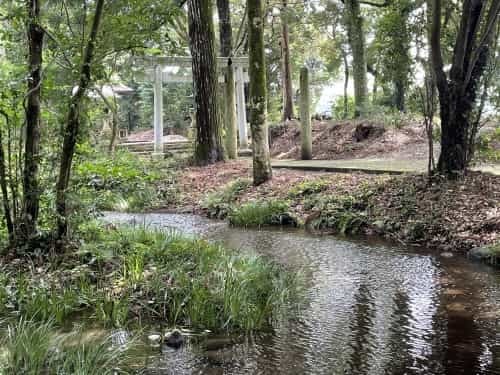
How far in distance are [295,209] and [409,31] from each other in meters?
8.27

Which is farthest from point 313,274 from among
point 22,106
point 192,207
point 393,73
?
point 393,73

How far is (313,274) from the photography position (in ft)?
17.8

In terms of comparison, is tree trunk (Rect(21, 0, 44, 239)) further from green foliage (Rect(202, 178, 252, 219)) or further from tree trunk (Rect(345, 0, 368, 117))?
tree trunk (Rect(345, 0, 368, 117))

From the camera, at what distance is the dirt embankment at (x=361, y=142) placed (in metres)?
14.0

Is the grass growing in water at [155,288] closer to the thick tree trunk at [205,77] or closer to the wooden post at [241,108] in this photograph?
the thick tree trunk at [205,77]

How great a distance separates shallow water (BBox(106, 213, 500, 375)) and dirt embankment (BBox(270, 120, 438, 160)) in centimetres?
771

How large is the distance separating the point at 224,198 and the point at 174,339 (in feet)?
22.3

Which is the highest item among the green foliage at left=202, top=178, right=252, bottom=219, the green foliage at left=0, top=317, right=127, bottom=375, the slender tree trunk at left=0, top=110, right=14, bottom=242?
the slender tree trunk at left=0, top=110, right=14, bottom=242

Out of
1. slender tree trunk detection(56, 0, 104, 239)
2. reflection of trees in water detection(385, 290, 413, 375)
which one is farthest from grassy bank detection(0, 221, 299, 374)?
reflection of trees in water detection(385, 290, 413, 375)

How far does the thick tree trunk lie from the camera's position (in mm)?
13250

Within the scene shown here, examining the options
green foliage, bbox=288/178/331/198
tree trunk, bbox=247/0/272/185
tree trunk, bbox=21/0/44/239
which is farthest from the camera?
tree trunk, bbox=247/0/272/185

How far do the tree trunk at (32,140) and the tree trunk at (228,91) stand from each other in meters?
9.81

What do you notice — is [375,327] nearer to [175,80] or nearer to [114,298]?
[114,298]

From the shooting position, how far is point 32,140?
5.21 m
